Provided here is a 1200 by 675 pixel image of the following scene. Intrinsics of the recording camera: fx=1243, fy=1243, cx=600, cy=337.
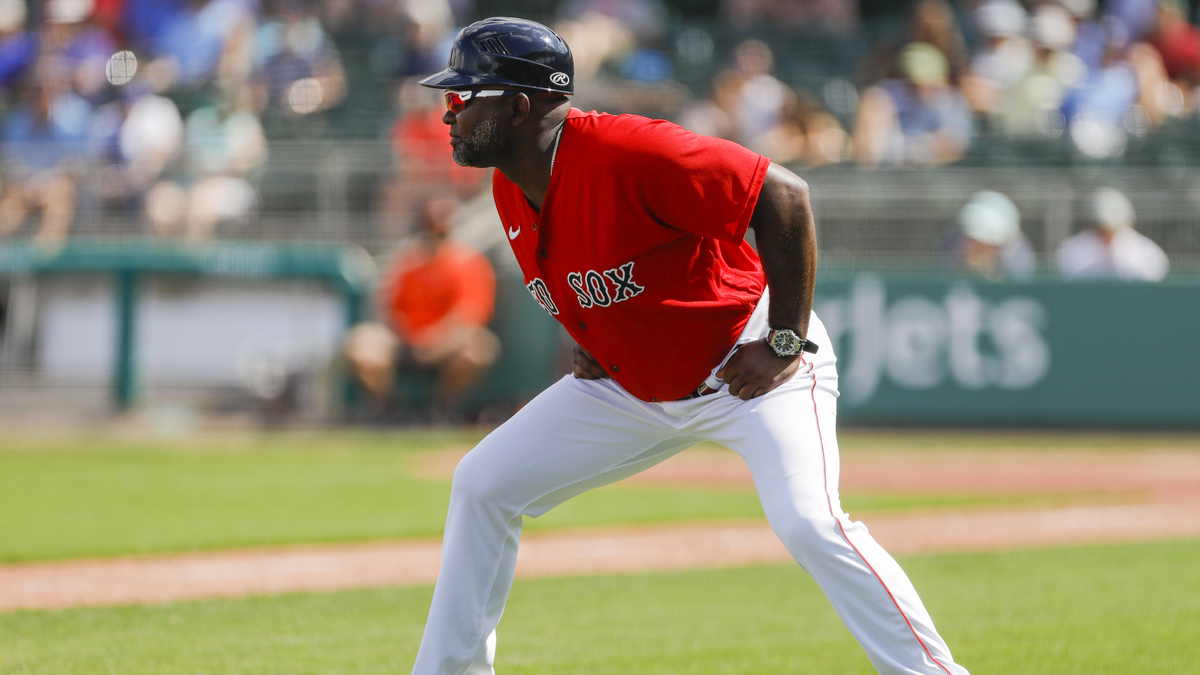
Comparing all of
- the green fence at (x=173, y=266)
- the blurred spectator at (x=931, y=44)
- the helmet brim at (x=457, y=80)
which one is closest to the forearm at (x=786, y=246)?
the helmet brim at (x=457, y=80)

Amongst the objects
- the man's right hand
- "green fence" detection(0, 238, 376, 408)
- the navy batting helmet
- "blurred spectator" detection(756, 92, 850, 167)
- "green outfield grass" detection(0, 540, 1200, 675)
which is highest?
the navy batting helmet

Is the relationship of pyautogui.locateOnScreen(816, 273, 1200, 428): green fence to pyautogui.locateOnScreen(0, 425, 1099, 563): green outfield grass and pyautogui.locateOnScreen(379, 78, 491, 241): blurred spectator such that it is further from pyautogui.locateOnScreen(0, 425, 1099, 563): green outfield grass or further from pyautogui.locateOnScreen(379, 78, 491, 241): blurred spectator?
pyautogui.locateOnScreen(379, 78, 491, 241): blurred spectator

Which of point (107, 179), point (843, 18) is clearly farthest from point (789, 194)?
point (843, 18)

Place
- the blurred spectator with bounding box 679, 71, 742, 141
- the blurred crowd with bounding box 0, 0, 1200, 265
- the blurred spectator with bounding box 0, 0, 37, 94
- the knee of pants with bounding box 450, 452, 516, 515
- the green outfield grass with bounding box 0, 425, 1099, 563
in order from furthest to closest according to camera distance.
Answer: the blurred spectator with bounding box 0, 0, 37, 94 → the blurred spectator with bounding box 679, 71, 742, 141 → the blurred crowd with bounding box 0, 0, 1200, 265 → the green outfield grass with bounding box 0, 425, 1099, 563 → the knee of pants with bounding box 450, 452, 516, 515

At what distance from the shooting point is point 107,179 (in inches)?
500

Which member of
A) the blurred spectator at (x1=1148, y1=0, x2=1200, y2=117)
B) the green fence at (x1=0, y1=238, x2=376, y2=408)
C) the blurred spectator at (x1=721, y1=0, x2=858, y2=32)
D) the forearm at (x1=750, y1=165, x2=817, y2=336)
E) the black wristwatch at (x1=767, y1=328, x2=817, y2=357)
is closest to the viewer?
the forearm at (x1=750, y1=165, x2=817, y2=336)

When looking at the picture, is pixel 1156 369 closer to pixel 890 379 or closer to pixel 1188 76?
pixel 890 379

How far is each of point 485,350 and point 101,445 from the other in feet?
11.2

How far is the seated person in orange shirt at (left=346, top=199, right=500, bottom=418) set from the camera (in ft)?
37.3

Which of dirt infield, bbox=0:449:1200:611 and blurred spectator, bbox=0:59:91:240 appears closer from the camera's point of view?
dirt infield, bbox=0:449:1200:611

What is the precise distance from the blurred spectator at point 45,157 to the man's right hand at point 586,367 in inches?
405

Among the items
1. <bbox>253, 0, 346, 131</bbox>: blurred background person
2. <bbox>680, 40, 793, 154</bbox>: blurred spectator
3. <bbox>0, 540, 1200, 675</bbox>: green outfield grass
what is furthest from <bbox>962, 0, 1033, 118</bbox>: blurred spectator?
<bbox>0, 540, 1200, 675</bbox>: green outfield grass

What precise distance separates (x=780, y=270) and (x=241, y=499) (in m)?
5.61

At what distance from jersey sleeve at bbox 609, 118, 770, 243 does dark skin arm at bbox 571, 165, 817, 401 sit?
67mm
